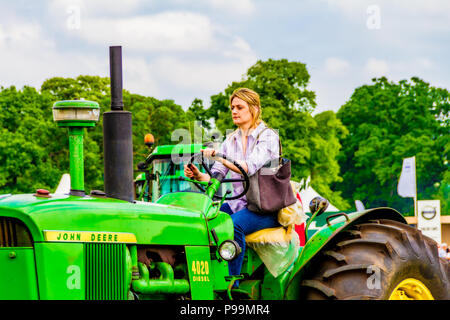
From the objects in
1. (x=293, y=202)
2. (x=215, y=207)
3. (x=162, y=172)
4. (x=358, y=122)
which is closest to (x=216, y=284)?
(x=215, y=207)

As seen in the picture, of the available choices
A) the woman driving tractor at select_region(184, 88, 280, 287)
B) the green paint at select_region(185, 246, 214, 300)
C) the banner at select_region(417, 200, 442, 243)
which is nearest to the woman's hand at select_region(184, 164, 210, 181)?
the woman driving tractor at select_region(184, 88, 280, 287)

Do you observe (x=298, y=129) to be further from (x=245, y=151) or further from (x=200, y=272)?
(x=200, y=272)

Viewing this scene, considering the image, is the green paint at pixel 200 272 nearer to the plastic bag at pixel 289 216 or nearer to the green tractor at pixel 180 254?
the green tractor at pixel 180 254

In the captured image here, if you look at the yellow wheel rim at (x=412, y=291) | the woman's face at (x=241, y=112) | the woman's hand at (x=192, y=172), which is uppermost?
the woman's face at (x=241, y=112)

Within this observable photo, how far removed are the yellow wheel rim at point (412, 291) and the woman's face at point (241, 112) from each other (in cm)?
165

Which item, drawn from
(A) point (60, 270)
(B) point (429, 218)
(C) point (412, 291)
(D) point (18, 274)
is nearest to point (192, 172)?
(A) point (60, 270)

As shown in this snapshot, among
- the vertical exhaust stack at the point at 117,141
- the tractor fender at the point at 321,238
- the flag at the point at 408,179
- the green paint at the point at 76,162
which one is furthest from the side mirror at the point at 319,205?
the flag at the point at 408,179

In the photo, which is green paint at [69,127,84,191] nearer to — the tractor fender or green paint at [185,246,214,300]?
the tractor fender

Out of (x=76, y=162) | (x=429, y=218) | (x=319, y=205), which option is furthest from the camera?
(x=429, y=218)

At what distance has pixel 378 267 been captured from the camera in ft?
17.5

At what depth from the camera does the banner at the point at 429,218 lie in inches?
1128

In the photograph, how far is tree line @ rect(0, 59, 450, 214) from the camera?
1355 inches

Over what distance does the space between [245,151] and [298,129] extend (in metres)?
29.6
